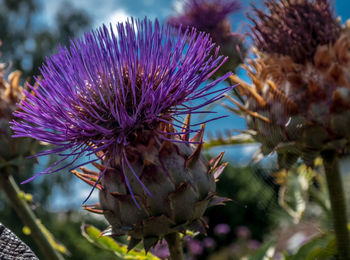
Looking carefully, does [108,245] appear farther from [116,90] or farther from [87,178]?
[116,90]

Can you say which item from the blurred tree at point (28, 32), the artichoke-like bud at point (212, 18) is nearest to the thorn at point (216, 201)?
the artichoke-like bud at point (212, 18)

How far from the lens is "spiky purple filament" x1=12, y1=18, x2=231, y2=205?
69 centimetres

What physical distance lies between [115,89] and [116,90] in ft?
0.06

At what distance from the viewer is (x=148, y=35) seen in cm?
71

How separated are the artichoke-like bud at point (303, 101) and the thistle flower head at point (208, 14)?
61 centimetres

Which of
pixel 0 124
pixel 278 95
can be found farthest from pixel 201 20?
pixel 0 124

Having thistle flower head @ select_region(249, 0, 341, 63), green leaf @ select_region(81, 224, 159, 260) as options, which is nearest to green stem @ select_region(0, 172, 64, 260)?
green leaf @ select_region(81, 224, 159, 260)

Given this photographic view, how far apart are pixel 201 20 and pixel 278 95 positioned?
791mm

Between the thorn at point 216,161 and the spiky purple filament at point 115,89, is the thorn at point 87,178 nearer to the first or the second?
the spiky purple filament at point 115,89

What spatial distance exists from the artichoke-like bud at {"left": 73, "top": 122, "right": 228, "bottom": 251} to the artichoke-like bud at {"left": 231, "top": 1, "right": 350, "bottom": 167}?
280 millimetres

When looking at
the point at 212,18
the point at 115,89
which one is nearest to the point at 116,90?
the point at 115,89

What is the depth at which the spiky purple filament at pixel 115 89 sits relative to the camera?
0.69 m

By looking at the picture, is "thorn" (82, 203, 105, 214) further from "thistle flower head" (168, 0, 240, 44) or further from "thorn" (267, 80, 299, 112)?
"thistle flower head" (168, 0, 240, 44)

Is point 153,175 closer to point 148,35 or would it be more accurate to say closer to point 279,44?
point 148,35
